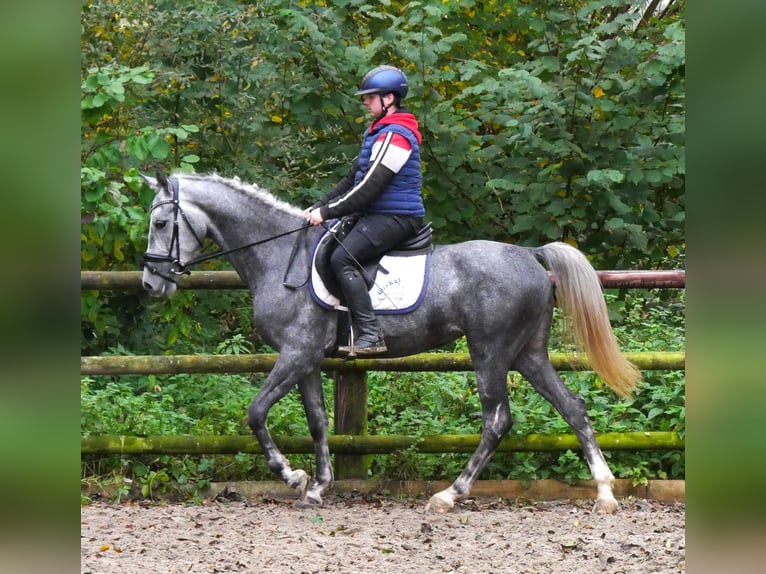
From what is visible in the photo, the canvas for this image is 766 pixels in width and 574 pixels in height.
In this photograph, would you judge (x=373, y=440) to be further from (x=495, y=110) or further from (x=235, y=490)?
(x=495, y=110)

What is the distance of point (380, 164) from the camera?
546 centimetres

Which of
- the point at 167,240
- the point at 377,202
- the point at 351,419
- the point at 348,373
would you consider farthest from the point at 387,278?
the point at 167,240

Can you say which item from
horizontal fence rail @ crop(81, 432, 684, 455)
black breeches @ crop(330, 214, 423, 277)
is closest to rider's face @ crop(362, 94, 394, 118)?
black breeches @ crop(330, 214, 423, 277)

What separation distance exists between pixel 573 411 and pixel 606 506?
23.5 inches

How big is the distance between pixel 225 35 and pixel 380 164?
9.12 ft

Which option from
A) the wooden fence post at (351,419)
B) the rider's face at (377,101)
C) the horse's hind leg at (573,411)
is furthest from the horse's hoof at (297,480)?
the rider's face at (377,101)

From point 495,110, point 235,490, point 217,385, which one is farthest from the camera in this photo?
point 495,110

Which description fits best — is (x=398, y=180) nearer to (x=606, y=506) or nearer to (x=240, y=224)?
(x=240, y=224)

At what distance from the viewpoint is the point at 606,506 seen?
564 cm

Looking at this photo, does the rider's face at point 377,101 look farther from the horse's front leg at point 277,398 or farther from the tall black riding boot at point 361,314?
the horse's front leg at point 277,398

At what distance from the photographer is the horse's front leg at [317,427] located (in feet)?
19.4

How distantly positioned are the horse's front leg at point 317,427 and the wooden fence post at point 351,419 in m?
0.29
